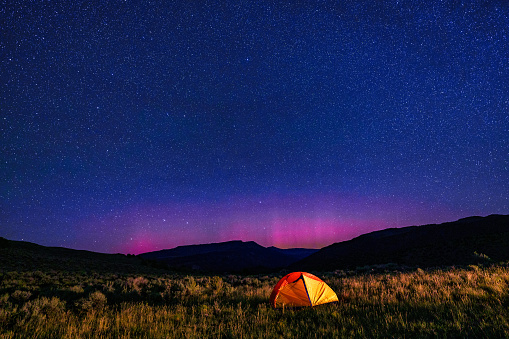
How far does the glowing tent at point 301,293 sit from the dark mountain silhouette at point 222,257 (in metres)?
82.8

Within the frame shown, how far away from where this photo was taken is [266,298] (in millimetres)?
10047

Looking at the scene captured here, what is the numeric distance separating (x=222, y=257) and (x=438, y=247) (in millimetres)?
94493

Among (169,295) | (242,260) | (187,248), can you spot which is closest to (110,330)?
(169,295)

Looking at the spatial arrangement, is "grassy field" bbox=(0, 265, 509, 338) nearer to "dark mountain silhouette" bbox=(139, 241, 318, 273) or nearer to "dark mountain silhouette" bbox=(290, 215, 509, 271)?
"dark mountain silhouette" bbox=(290, 215, 509, 271)

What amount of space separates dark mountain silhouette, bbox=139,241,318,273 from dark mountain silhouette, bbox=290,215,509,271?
3352 cm

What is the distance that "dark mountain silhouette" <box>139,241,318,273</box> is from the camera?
350ft

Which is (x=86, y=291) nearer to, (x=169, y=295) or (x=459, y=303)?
(x=169, y=295)

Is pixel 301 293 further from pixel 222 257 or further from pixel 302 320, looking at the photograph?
pixel 222 257

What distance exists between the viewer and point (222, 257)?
11888 centimetres

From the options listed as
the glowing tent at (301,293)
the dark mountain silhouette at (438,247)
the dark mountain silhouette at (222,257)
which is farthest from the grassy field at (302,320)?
the dark mountain silhouette at (222,257)

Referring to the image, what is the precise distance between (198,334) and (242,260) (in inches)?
4748

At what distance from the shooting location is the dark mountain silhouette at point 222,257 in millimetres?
106812

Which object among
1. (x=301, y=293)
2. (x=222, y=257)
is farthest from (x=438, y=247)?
(x=222, y=257)

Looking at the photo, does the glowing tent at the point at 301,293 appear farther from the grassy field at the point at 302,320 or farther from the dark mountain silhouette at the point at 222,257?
the dark mountain silhouette at the point at 222,257
